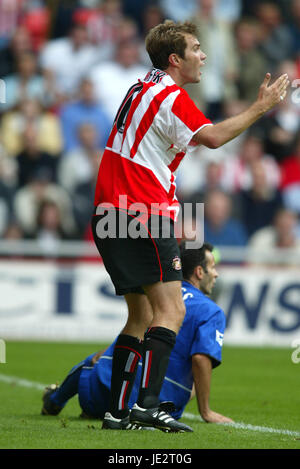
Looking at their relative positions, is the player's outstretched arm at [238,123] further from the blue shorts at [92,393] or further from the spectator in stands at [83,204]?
the spectator in stands at [83,204]

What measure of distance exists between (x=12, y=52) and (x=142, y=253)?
11.0 m

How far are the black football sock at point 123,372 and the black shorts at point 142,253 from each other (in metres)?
0.37

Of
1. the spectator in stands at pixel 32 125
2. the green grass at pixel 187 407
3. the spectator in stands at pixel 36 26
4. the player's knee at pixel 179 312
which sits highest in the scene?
the spectator in stands at pixel 36 26

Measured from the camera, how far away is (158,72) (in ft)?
17.9

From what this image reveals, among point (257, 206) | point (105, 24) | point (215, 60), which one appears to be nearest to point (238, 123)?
point (257, 206)

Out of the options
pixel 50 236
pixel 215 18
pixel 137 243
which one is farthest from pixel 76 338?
pixel 137 243

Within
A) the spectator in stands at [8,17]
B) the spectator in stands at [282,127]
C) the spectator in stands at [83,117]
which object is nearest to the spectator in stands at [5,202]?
the spectator in stands at [83,117]

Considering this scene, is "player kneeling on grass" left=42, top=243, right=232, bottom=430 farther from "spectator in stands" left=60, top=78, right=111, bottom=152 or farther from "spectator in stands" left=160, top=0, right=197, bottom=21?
"spectator in stands" left=160, top=0, right=197, bottom=21

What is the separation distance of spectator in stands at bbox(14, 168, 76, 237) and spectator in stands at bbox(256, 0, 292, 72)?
499cm

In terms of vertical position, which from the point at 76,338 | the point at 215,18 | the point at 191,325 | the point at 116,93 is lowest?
the point at 76,338

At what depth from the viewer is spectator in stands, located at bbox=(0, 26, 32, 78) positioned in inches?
609

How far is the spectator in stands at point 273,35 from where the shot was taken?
16.6 metres

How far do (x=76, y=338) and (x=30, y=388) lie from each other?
4.66 metres
